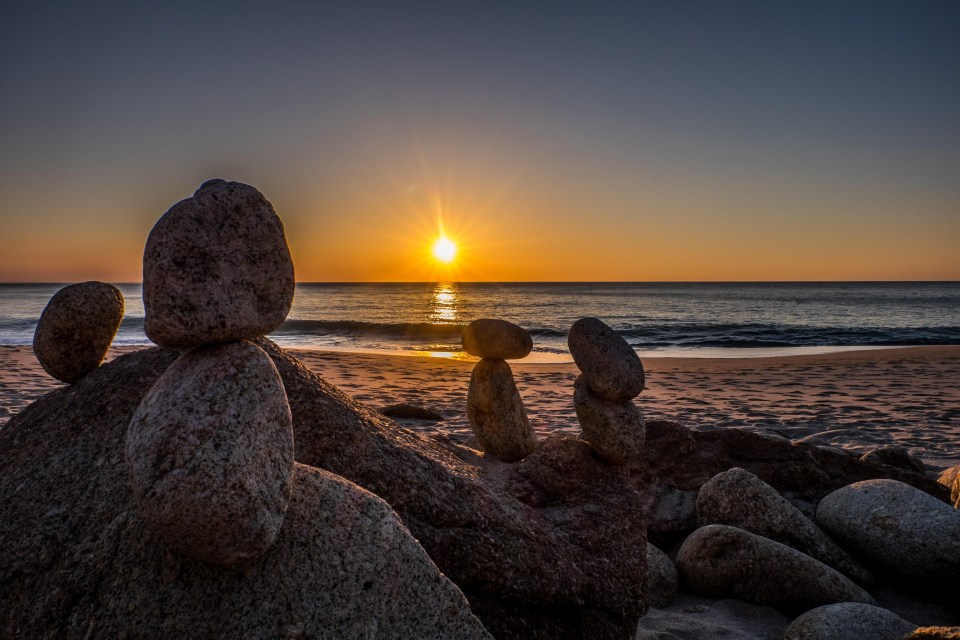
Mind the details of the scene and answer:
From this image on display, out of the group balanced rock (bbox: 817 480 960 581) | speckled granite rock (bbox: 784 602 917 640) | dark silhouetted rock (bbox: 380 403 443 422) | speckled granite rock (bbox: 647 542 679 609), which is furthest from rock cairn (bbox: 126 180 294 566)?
dark silhouetted rock (bbox: 380 403 443 422)

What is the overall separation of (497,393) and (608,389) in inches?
58.4

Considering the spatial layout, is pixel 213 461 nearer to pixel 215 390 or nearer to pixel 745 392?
pixel 215 390

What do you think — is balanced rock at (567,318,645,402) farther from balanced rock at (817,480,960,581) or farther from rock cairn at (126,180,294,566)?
rock cairn at (126,180,294,566)

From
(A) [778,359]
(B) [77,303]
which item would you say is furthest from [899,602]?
(A) [778,359]

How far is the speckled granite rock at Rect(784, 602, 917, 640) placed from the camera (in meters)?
2.97

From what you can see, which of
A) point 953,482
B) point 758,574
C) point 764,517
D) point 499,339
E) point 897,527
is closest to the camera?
point 758,574

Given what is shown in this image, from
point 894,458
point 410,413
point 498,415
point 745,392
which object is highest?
point 498,415

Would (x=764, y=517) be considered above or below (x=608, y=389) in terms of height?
below

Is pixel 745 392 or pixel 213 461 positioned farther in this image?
pixel 745 392

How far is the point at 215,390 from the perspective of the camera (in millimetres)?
1878

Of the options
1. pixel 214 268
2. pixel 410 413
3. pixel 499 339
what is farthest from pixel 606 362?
pixel 410 413

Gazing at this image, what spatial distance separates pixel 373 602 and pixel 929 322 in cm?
4098

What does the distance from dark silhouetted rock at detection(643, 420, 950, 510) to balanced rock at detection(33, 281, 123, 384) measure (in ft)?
13.1

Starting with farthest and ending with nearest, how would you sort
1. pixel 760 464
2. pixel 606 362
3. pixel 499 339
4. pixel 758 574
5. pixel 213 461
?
pixel 760 464
pixel 499 339
pixel 606 362
pixel 758 574
pixel 213 461
